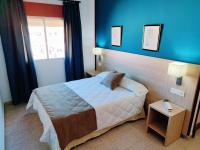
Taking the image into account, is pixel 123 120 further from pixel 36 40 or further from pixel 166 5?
pixel 36 40

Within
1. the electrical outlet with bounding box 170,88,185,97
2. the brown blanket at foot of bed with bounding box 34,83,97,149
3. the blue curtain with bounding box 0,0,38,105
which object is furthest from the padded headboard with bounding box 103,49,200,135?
the blue curtain with bounding box 0,0,38,105

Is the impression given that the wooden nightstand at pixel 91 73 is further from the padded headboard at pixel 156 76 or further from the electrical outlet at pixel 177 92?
the electrical outlet at pixel 177 92

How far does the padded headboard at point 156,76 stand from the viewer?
2.06 metres

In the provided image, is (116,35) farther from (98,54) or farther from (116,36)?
(98,54)

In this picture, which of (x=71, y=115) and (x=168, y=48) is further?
(x=168, y=48)

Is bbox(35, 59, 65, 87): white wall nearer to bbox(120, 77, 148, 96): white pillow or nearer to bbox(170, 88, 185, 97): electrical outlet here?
bbox(120, 77, 148, 96): white pillow

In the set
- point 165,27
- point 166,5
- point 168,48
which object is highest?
point 166,5

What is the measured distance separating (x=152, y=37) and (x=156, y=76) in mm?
720

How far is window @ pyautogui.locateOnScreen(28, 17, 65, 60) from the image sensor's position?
3.32m

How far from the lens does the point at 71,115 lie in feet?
6.28

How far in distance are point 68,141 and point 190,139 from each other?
6.30ft

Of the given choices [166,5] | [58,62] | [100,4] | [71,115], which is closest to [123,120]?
[71,115]

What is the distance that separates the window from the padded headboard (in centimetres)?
145

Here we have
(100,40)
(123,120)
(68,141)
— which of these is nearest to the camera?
(68,141)
